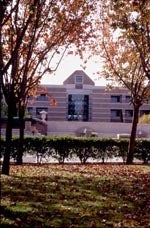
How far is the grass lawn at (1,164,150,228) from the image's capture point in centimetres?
745

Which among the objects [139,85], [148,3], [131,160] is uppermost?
[148,3]

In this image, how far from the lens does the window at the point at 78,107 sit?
79.2m

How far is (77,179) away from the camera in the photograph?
1341 cm

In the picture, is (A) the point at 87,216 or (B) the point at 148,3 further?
(B) the point at 148,3

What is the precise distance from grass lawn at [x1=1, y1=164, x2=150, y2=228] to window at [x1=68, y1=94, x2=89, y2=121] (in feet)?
217

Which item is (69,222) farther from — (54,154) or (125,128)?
(125,128)

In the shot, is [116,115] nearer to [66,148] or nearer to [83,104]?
[83,104]

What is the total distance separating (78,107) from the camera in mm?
79250

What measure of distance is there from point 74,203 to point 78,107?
70.3 meters

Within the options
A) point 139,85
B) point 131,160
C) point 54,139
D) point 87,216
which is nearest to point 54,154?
point 54,139

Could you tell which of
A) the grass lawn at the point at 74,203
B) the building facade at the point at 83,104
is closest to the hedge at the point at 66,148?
the grass lawn at the point at 74,203

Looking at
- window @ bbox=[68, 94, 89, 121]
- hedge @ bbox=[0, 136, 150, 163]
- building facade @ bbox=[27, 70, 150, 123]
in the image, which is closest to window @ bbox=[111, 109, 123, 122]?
building facade @ bbox=[27, 70, 150, 123]

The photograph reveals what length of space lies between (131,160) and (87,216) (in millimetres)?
15513

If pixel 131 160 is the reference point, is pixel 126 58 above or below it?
above
